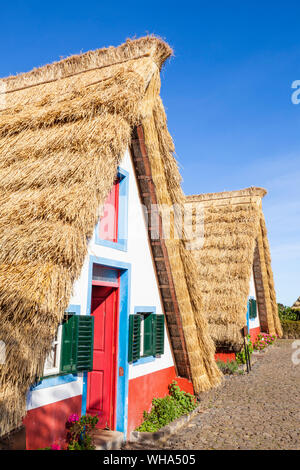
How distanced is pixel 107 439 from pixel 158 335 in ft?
7.50

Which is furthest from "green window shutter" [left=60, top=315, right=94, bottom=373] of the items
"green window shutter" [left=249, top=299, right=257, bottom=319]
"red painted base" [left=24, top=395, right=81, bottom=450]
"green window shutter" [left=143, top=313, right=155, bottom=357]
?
"green window shutter" [left=249, top=299, right=257, bottom=319]

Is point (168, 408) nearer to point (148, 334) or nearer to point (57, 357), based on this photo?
point (148, 334)

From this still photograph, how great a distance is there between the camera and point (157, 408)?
702cm

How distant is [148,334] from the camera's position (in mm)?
7105

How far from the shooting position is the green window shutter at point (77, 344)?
197 inches

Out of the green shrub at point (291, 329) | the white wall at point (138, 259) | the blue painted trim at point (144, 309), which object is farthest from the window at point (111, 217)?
the green shrub at point (291, 329)

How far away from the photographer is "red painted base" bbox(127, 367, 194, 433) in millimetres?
6371

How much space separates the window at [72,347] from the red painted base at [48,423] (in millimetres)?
423

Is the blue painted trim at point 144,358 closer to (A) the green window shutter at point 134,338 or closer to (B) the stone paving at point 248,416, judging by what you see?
(A) the green window shutter at point 134,338

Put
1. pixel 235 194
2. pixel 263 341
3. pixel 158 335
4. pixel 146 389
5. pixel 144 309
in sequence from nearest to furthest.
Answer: pixel 146 389 < pixel 144 309 < pixel 158 335 < pixel 235 194 < pixel 263 341

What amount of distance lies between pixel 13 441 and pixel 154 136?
5.34 meters

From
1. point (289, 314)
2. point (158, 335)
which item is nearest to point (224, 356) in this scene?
point (158, 335)

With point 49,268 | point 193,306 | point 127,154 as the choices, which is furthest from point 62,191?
point 193,306
